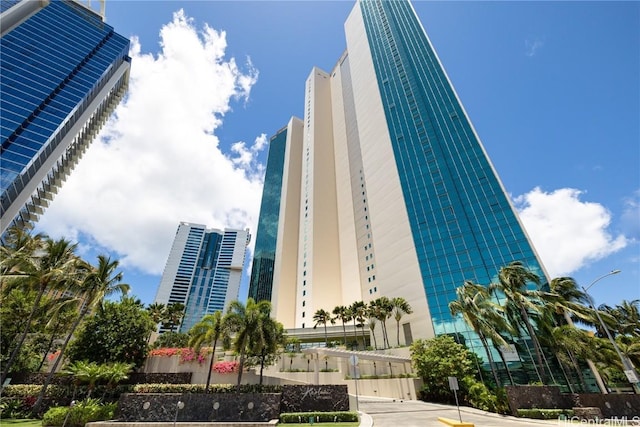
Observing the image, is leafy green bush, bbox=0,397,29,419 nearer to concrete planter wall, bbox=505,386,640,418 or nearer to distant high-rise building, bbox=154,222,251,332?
concrete planter wall, bbox=505,386,640,418

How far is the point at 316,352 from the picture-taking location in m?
32.2

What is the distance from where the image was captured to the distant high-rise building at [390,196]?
121ft

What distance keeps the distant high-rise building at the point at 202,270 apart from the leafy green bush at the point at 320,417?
149 meters

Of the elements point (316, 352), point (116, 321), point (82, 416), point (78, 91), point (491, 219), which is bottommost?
point (82, 416)

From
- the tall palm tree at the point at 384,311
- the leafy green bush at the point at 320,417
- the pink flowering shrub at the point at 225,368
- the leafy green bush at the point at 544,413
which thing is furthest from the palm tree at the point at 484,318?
the pink flowering shrub at the point at 225,368

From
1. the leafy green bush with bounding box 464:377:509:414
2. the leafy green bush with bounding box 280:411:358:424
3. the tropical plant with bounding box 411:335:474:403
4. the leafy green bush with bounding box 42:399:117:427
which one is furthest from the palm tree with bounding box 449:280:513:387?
the leafy green bush with bounding box 42:399:117:427

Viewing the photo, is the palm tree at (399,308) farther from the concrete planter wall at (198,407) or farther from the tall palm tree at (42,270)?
the tall palm tree at (42,270)

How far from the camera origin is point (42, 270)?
2238 centimetres

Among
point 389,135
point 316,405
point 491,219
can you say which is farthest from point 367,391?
point 389,135

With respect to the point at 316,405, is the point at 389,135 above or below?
above

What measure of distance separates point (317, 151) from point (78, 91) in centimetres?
6667

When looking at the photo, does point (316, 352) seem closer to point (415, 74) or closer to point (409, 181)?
point (409, 181)

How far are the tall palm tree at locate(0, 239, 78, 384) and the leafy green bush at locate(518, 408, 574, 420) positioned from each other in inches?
1492

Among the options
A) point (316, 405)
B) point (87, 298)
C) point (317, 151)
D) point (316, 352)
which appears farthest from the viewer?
point (317, 151)
